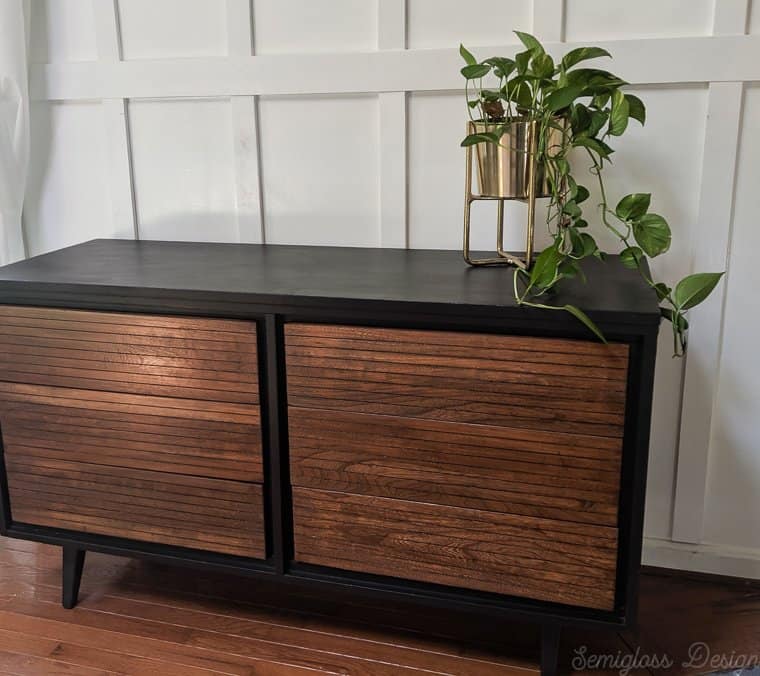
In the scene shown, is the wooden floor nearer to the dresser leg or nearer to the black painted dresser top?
the dresser leg

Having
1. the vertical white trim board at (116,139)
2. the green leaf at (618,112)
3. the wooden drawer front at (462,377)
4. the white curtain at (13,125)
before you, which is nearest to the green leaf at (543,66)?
the green leaf at (618,112)

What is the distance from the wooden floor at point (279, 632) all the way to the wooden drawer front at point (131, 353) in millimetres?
493

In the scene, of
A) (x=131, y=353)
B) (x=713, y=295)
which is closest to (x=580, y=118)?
(x=713, y=295)

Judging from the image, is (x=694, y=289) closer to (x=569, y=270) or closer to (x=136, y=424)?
(x=569, y=270)

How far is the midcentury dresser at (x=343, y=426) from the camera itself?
125cm

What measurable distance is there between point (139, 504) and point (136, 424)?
0.53 ft

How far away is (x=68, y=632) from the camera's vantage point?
159 centimetres

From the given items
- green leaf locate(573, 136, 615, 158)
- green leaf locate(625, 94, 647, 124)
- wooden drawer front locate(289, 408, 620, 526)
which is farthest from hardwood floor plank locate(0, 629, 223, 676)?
green leaf locate(625, 94, 647, 124)

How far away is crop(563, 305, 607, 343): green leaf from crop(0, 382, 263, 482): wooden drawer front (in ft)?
1.87

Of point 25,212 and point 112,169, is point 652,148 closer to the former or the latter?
point 112,169

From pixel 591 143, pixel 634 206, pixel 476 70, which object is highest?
pixel 476 70

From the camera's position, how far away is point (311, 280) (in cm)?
142

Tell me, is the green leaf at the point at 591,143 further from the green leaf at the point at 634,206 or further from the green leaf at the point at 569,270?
the green leaf at the point at 569,270

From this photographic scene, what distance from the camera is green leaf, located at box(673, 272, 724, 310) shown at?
1.27m
